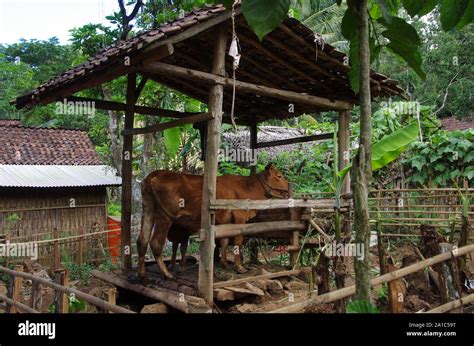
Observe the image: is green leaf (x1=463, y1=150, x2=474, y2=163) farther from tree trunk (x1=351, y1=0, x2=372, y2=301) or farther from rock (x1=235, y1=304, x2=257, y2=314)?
tree trunk (x1=351, y1=0, x2=372, y2=301)

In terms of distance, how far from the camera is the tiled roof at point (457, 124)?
1724 centimetres

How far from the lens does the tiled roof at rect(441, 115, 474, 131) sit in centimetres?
1724

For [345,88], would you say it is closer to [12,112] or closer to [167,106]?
[167,106]

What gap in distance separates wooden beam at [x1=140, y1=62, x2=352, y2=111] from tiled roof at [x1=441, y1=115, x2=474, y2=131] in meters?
11.7

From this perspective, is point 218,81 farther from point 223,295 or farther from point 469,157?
point 469,157

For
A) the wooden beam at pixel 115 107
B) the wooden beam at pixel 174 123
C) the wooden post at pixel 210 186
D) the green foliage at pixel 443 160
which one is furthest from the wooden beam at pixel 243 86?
the green foliage at pixel 443 160

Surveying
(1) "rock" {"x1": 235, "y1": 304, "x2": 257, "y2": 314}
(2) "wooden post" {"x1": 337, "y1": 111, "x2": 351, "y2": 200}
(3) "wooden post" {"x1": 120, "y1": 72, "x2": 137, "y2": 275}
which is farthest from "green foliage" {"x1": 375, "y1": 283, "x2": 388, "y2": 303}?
(3) "wooden post" {"x1": 120, "y1": 72, "x2": 137, "y2": 275}

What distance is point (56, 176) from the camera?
12.9 m

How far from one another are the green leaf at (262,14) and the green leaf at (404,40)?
589mm

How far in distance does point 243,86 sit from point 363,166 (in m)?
4.00

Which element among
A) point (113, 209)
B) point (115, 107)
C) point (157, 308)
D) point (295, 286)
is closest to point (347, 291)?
point (157, 308)

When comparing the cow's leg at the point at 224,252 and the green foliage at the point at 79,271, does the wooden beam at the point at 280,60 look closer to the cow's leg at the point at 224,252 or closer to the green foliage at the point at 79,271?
the cow's leg at the point at 224,252

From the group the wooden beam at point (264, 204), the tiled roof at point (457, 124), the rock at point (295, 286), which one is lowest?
the rock at point (295, 286)

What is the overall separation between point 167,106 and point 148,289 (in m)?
5.45
